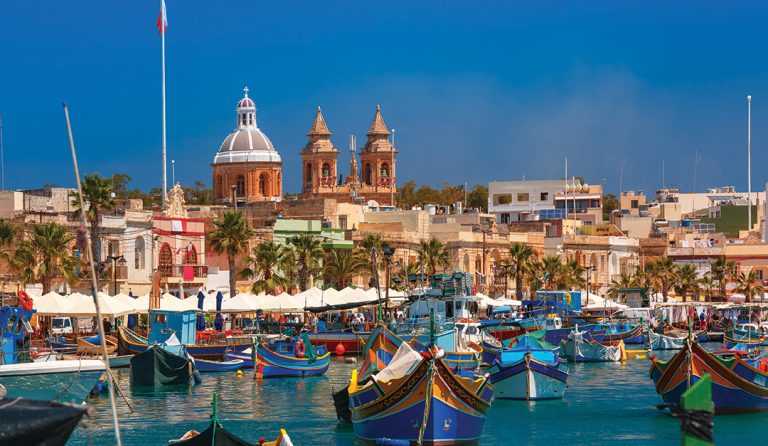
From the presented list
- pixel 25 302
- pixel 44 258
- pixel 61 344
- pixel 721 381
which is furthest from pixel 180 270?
pixel 721 381

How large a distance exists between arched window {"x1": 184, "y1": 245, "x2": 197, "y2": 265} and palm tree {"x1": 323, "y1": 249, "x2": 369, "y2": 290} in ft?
26.4

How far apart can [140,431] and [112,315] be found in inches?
815

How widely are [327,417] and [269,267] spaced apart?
3492 cm

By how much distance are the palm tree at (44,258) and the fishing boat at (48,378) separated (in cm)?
3122

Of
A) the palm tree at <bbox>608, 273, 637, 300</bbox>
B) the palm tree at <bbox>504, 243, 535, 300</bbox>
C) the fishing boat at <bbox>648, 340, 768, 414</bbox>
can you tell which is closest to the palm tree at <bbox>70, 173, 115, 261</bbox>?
the fishing boat at <bbox>648, 340, 768, 414</bbox>

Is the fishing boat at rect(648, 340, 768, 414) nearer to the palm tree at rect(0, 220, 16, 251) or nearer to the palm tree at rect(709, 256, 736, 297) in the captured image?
the palm tree at rect(0, 220, 16, 251)

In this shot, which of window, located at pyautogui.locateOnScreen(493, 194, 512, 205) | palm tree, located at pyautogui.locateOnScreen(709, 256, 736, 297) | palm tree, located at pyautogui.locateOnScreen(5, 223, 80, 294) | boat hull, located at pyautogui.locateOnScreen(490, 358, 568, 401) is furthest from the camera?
window, located at pyautogui.locateOnScreen(493, 194, 512, 205)

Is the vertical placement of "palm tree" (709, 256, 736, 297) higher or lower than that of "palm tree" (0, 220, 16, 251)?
lower

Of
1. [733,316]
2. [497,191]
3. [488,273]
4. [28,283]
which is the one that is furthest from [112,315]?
[497,191]

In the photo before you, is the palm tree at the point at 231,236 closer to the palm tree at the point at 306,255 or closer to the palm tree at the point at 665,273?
the palm tree at the point at 306,255

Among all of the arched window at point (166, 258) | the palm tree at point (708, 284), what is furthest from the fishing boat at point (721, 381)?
the palm tree at point (708, 284)

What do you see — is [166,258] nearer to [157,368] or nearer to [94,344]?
[94,344]

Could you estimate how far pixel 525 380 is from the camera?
1598 inches

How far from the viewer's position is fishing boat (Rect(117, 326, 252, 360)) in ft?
168
